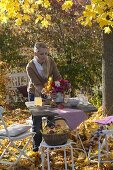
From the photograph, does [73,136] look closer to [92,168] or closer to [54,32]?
[92,168]

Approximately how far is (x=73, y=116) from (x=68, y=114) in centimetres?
8

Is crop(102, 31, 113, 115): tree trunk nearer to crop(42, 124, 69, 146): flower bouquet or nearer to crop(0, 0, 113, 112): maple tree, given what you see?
crop(0, 0, 113, 112): maple tree

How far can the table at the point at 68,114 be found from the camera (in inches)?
223

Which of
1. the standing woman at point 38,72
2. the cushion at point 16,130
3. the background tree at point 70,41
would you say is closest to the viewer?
the cushion at point 16,130

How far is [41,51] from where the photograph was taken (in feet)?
21.0

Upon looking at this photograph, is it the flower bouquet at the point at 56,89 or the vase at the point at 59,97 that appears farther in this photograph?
the vase at the point at 59,97

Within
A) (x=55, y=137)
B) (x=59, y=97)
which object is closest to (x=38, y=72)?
(x=59, y=97)

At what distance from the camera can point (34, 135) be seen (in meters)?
6.39

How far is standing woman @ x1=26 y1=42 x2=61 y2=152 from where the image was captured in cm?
638

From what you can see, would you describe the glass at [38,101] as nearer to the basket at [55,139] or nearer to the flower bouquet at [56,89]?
the flower bouquet at [56,89]

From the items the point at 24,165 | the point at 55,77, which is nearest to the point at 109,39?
the point at 55,77

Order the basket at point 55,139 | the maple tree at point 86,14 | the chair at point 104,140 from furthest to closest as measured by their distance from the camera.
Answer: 1. the maple tree at point 86,14
2. the chair at point 104,140
3. the basket at point 55,139

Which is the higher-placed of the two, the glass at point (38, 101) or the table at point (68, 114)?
the glass at point (38, 101)

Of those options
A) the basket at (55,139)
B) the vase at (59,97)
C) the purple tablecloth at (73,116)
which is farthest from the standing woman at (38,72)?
the basket at (55,139)
